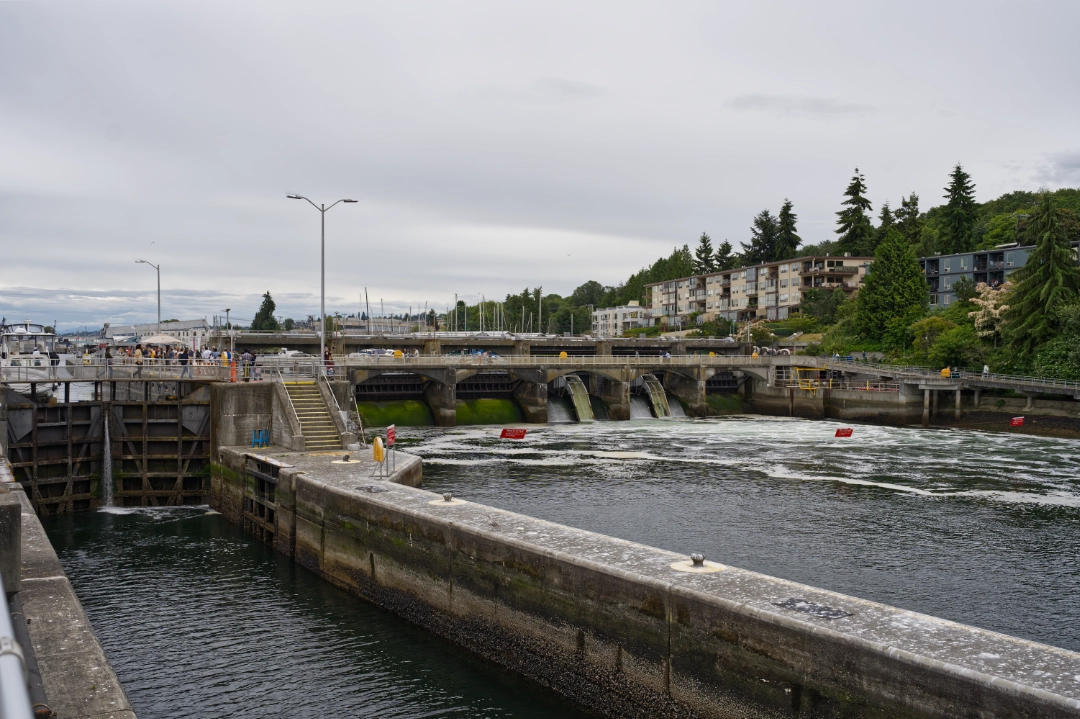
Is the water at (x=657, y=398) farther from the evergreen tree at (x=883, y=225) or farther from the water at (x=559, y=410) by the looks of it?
the evergreen tree at (x=883, y=225)

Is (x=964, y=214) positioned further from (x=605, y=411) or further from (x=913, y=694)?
(x=913, y=694)

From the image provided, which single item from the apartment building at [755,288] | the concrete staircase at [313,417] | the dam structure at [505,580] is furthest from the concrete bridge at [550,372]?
the apartment building at [755,288]

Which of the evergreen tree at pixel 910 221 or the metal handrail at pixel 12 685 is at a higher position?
the evergreen tree at pixel 910 221

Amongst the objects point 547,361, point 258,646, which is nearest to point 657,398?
point 547,361

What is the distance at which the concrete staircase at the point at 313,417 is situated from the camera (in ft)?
122

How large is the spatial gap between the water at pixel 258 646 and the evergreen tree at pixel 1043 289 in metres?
67.8

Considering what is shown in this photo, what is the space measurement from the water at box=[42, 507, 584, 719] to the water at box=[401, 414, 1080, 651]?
1099 cm

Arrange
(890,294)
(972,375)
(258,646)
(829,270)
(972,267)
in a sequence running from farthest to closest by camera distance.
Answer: (829,270) → (972,267) → (890,294) → (972,375) → (258,646)

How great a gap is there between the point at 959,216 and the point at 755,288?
107ft

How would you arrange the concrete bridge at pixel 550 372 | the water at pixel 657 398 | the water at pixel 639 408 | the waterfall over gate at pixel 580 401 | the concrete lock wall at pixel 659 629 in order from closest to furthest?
the concrete lock wall at pixel 659 629 → the concrete bridge at pixel 550 372 → the waterfall over gate at pixel 580 401 → the water at pixel 639 408 → the water at pixel 657 398

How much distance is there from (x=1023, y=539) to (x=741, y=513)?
1010 cm

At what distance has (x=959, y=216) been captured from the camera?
132 metres

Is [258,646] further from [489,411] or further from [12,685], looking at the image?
[489,411]

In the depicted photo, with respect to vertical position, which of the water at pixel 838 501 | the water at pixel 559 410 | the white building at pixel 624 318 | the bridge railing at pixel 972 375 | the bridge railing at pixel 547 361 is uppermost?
the white building at pixel 624 318
